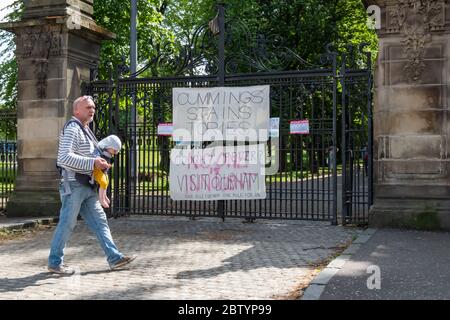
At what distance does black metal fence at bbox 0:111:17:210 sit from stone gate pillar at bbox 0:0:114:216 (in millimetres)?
615

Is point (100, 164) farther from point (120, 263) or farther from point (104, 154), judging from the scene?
point (120, 263)

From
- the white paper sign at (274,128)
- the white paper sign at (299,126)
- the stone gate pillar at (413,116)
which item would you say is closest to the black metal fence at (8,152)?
the white paper sign at (274,128)

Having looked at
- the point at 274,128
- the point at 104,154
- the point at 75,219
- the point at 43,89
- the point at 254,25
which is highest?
the point at 254,25

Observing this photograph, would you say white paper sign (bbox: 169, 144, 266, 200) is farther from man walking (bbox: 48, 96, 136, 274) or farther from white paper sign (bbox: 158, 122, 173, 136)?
man walking (bbox: 48, 96, 136, 274)

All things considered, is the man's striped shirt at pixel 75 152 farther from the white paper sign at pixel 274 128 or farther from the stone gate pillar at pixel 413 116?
the stone gate pillar at pixel 413 116

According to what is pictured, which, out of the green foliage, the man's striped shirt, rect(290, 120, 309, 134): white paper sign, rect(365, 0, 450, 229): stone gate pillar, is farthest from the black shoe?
the green foliage

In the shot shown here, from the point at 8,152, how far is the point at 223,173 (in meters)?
4.83

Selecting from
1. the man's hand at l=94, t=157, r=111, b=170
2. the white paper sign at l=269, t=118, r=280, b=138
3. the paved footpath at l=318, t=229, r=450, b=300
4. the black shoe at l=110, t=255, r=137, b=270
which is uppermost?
the white paper sign at l=269, t=118, r=280, b=138

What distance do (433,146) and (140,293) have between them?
5.77m

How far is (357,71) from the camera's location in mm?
9969

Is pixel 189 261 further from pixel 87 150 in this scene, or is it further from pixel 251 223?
pixel 251 223

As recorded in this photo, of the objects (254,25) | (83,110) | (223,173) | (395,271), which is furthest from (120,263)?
(254,25)

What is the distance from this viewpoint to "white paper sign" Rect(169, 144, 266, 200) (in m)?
10.5

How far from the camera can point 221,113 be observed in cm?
1065
